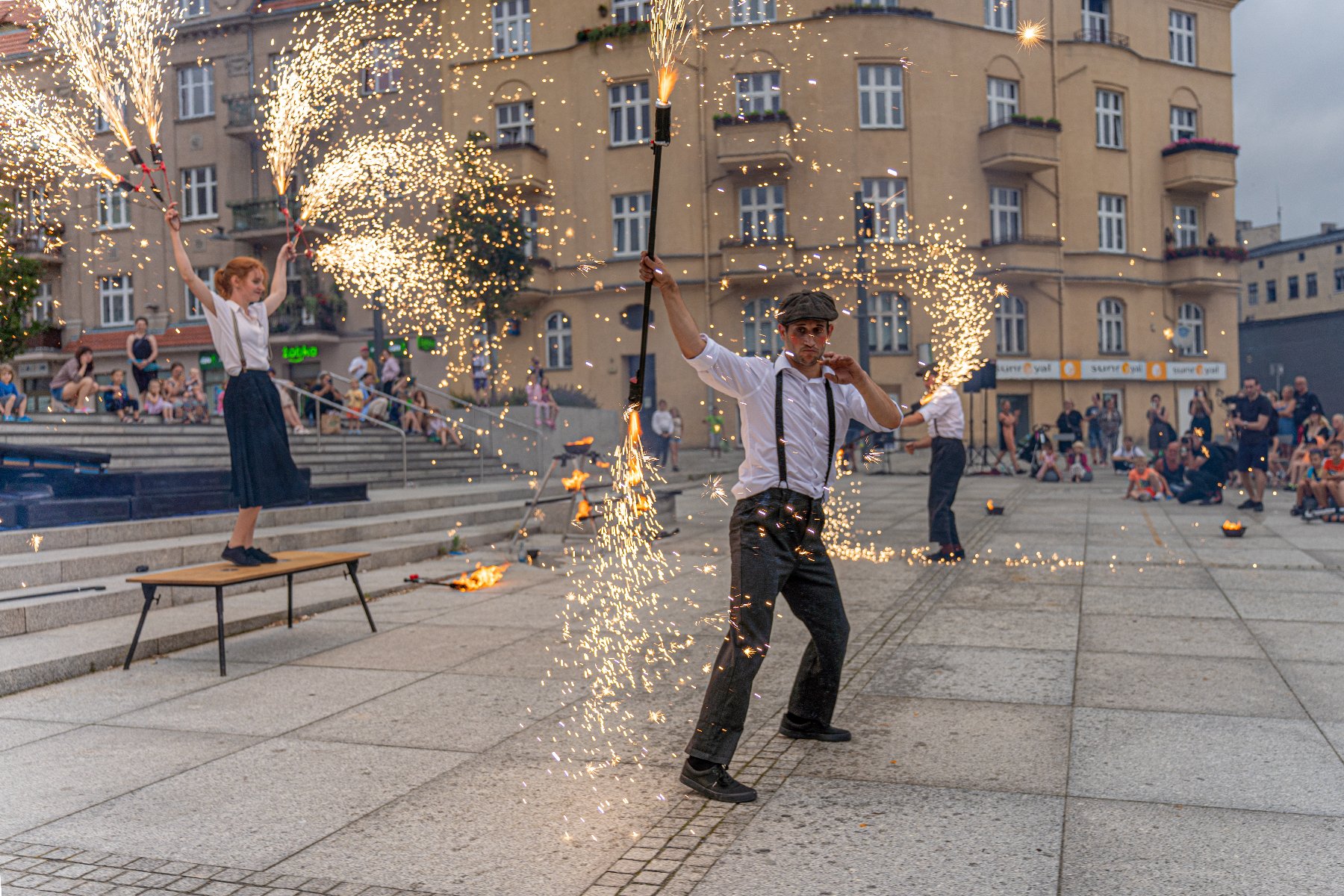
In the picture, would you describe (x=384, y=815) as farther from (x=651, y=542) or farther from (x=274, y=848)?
(x=651, y=542)

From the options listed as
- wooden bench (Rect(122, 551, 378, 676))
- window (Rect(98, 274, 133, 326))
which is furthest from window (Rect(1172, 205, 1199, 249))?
wooden bench (Rect(122, 551, 378, 676))

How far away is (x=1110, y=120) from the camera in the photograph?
3684 centimetres

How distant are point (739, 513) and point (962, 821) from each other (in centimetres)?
145

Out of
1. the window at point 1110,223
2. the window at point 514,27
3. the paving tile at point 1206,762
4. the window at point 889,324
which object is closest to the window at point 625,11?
the window at point 514,27

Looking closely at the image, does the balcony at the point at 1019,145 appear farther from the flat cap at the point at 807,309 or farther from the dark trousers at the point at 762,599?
the dark trousers at the point at 762,599

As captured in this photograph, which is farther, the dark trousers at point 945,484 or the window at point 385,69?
the window at point 385,69

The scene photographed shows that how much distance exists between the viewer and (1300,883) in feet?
11.0

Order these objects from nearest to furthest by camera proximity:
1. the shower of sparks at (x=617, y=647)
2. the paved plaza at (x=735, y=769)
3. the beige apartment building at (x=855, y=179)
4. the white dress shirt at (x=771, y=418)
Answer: the paved plaza at (x=735, y=769) < the white dress shirt at (x=771, y=418) < the shower of sparks at (x=617, y=647) < the beige apartment building at (x=855, y=179)

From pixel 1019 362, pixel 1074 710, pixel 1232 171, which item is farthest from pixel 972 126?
pixel 1074 710

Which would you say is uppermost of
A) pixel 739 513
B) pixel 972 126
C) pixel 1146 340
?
Answer: pixel 972 126

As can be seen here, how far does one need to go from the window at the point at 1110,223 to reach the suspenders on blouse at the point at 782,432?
35038mm

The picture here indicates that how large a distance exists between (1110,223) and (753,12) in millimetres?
16855

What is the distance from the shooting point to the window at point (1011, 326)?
3559 cm

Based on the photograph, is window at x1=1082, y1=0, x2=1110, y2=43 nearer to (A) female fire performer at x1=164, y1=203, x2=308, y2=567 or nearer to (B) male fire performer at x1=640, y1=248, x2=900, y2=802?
(A) female fire performer at x1=164, y1=203, x2=308, y2=567
